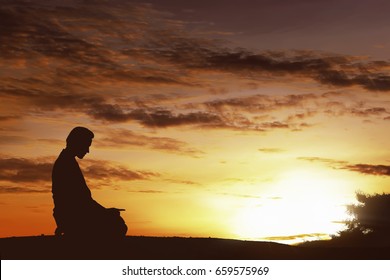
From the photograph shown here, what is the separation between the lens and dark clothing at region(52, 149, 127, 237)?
1494 cm

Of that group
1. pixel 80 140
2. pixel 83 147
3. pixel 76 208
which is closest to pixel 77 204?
pixel 76 208

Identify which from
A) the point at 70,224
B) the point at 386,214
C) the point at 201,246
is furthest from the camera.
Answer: the point at 386,214

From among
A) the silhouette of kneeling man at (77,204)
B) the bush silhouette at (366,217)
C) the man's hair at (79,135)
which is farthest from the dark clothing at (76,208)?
the bush silhouette at (366,217)

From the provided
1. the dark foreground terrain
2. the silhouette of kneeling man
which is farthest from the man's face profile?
the dark foreground terrain

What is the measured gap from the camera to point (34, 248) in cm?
1539

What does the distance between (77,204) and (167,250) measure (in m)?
2.14

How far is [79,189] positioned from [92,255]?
4.60 feet

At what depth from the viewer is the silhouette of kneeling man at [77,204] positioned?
1491cm

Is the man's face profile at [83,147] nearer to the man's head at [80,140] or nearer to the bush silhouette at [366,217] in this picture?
the man's head at [80,140]

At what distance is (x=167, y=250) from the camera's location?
608 inches

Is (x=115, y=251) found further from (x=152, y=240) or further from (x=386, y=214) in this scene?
(x=386, y=214)

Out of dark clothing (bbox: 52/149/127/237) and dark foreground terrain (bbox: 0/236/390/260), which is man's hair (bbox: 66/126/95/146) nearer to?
dark clothing (bbox: 52/149/127/237)
